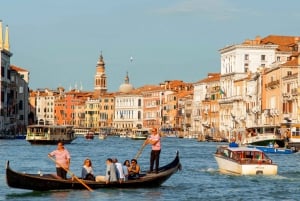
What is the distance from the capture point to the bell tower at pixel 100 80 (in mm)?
148500

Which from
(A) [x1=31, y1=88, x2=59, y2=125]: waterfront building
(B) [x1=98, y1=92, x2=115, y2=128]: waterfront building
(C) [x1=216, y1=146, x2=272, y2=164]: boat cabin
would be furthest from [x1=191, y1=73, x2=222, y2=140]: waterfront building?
(C) [x1=216, y1=146, x2=272, y2=164]: boat cabin

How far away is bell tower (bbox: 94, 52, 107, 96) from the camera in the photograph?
487 ft

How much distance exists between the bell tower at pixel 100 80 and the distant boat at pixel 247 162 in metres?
120

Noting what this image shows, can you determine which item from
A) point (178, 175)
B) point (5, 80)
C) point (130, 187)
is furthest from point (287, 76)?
point (130, 187)

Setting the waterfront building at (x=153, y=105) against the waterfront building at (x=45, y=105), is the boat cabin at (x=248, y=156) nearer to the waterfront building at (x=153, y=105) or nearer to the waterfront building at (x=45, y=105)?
the waterfront building at (x=153, y=105)

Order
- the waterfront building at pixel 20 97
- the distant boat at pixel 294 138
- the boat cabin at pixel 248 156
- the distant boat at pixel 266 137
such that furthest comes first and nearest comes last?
the waterfront building at pixel 20 97 < the distant boat at pixel 266 137 < the distant boat at pixel 294 138 < the boat cabin at pixel 248 156

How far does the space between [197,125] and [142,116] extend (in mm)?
31174

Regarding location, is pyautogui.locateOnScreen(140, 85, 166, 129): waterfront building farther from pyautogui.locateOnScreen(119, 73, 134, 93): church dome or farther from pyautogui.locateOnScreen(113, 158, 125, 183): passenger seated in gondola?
pyautogui.locateOnScreen(113, 158, 125, 183): passenger seated in gondola

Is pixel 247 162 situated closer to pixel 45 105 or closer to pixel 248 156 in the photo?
pixel 248 156

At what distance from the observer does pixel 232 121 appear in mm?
83625

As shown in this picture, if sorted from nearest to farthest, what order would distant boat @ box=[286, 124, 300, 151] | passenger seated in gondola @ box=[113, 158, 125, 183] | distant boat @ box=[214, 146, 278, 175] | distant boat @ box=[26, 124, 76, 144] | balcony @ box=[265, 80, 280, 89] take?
passenger seated in gondola @ box=[113, 158, 125, 183]
distant boat @ box=[214, 146, 278, 175]
distant boat @ box=[286, 124, 300, 151]
distant boat @ box=[26, 124, 76, 144]
balcony @ box=[265, 80, 280, 89]

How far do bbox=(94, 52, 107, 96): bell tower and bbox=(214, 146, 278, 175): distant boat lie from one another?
119953mm

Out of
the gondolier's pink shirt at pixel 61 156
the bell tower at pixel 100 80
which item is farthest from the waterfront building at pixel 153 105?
the gondolier's pink shirt at pixel 61 156

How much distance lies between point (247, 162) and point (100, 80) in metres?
122
